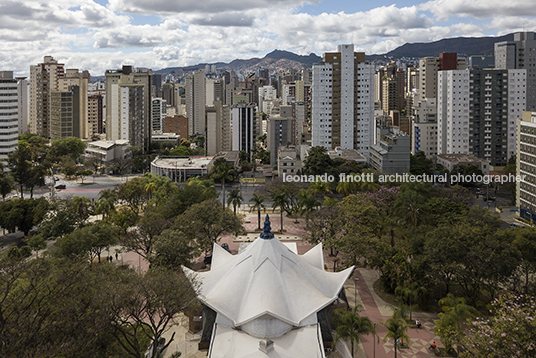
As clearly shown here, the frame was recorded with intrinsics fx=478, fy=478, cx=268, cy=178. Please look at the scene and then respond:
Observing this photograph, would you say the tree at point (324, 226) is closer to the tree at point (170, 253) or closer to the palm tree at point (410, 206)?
the palm tree at point (410, 206)

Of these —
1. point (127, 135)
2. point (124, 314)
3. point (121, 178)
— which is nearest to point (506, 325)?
point (124, 314)

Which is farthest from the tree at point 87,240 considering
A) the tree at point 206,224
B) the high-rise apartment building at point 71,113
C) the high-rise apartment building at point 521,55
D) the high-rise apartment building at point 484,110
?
the high-rise apartment building at point 71,113

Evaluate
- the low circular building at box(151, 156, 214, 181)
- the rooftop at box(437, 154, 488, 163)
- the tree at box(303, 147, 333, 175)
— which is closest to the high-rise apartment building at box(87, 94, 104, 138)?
the low circular building at box(151, 156, 214, 181)

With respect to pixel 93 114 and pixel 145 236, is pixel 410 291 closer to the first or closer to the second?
pixel 145 236

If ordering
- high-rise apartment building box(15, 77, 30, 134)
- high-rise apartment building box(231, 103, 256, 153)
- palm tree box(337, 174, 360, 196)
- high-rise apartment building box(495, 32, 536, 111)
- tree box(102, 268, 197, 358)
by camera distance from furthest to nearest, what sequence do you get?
1. high-rise apartment building box(15, 77, 30, 134)
2. high-rise apartment building box(231, 103, 256, 153)
3. high-rise apartment building box(495, 32, 536, 111)
4. palm tree box(337, 174, 360, 196)
5. tree box(102, 268, 197, 358)

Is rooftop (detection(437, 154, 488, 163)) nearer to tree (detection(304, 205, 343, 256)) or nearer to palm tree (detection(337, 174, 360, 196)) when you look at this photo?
palm tree (detection(337, 174, 360, 196))

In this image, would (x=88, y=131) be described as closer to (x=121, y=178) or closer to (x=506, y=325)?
(x=121, y=178)

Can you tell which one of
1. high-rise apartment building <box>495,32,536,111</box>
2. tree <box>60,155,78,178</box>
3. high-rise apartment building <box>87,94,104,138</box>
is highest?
high-rise apartment building <box>495,32,536,111</box>
